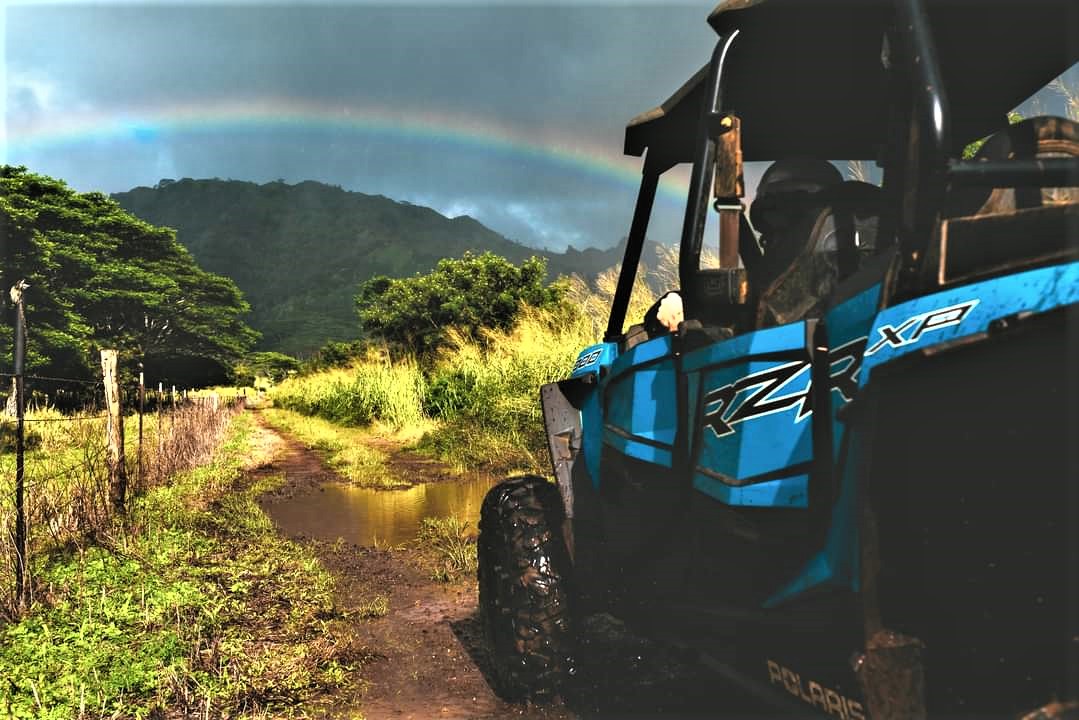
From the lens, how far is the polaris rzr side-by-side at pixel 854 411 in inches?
52.1

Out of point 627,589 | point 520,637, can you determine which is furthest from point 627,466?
point 520,637

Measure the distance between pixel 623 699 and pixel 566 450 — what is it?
1063 millimetres

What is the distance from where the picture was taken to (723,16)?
224 cm

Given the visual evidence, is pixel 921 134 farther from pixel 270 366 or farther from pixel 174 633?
pixel 270 366

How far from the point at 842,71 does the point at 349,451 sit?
12.7 m

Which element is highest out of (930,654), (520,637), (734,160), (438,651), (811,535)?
(734,160)

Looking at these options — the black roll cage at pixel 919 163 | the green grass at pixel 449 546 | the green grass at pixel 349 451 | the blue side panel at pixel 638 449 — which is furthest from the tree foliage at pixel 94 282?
the black roll cage at pixel 919 163

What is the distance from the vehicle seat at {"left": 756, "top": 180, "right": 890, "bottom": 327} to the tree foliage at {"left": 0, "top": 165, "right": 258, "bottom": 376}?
27.0 meters

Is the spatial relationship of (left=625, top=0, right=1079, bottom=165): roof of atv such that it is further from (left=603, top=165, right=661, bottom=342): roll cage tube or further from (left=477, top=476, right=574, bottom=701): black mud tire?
(left=477, top=476, right=574, bottom=701): black mud tire

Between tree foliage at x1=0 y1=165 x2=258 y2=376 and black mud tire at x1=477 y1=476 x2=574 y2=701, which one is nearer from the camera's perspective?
black mud tire at x1=477 y1=476 x2=574 y2=701

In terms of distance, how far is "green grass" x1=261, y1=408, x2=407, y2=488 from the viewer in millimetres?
10969

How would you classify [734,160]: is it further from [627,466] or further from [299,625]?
[299,625]

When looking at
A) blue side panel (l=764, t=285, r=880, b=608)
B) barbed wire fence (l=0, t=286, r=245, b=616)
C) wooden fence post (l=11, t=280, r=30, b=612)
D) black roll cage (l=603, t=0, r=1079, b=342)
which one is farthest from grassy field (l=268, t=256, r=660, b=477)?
black roll cage (l=603, t=0, r=1079, b=342)

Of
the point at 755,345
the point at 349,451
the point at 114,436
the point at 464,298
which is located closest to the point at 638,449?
the point at 755,345
